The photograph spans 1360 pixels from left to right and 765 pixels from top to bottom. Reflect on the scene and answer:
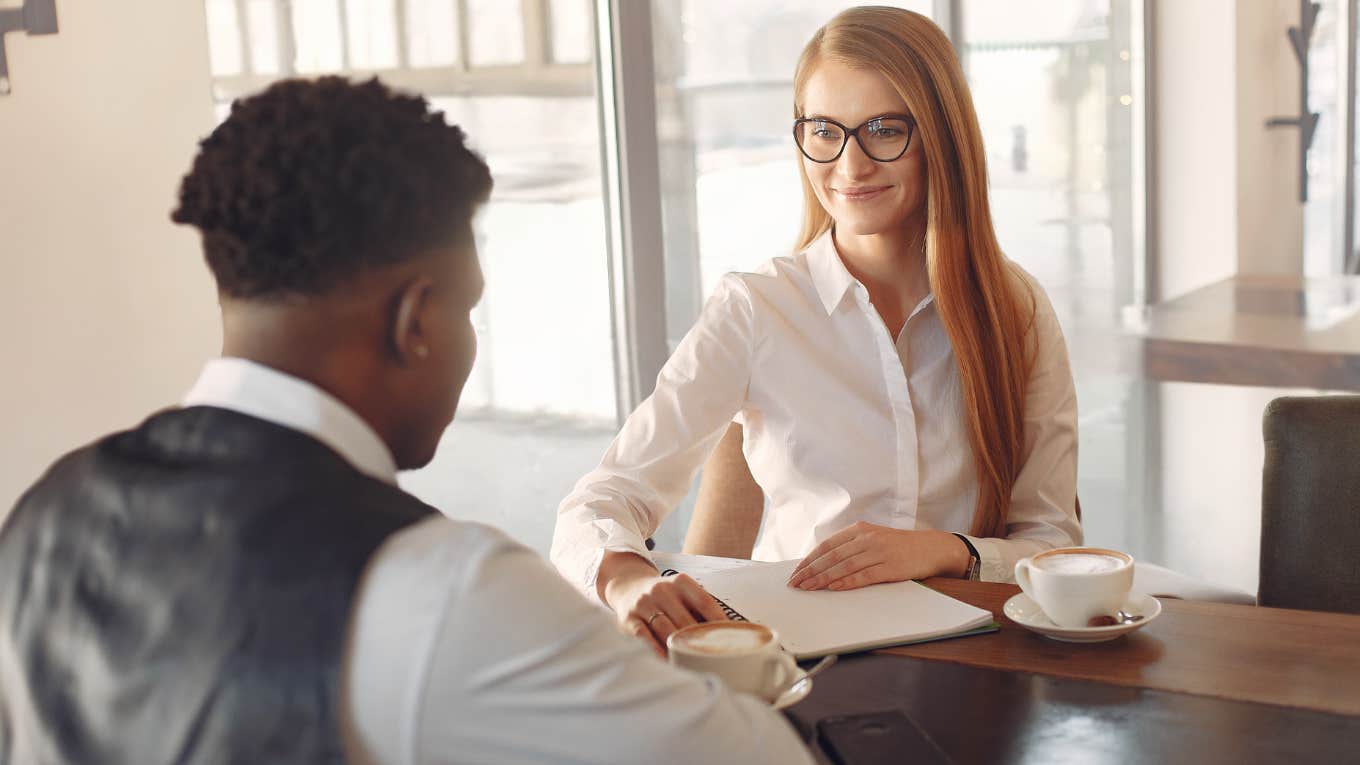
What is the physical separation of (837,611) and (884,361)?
0.57 metres

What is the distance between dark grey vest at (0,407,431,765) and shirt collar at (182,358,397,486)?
14 millimetres

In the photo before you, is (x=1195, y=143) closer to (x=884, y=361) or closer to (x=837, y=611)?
(x=884, y=361)

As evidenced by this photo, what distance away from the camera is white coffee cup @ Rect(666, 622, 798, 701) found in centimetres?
111

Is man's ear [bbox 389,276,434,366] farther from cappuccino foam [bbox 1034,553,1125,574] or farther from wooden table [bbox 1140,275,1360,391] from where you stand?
wooden table [bbox 1140,275,1360,391]

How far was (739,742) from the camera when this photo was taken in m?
0.82

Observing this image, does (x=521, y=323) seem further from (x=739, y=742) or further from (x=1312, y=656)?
(x=739, y=742)

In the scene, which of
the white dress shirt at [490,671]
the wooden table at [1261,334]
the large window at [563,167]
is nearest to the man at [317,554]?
the white dress shirt at [490,671]

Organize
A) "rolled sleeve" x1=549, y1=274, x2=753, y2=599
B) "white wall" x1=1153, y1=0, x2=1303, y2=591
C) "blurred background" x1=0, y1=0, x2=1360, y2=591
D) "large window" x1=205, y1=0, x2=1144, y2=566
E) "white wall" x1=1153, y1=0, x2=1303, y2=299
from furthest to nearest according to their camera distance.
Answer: "white wall" x1=1153, y1=0, x2=1303, y2=299 → "white wall" x1=1153, y1=0, x2=1303, y2=591 → "large window" x1=205, y1=0, x2=1144, y2=566 → "blurred background" x1=0, y1=0, x2=1360, y2=591 → "rolled sleeve" x1=549, y1=274, x2=753, y2=599

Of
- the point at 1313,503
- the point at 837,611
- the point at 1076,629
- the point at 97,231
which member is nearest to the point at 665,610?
the point at 837,611

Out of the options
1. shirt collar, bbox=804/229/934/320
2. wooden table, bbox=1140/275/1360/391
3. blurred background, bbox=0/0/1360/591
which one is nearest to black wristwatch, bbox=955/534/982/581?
shirt collar, bbox=804/229/934/320

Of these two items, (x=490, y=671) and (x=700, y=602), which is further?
(x=700, y=602)

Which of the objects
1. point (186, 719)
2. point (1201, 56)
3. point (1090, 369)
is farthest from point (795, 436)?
point (1201, 56)

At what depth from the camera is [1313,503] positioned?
5.65 feet

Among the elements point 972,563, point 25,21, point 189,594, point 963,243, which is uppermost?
point 25,21
